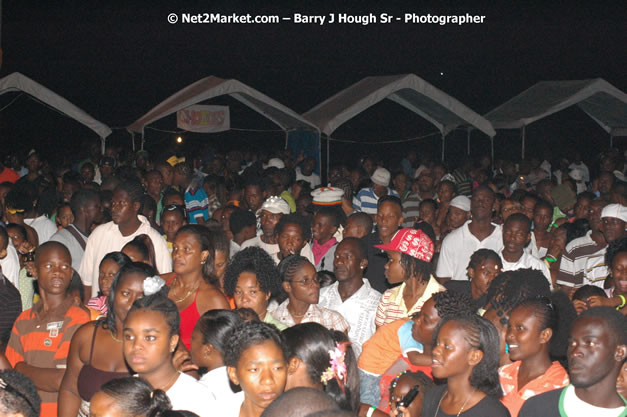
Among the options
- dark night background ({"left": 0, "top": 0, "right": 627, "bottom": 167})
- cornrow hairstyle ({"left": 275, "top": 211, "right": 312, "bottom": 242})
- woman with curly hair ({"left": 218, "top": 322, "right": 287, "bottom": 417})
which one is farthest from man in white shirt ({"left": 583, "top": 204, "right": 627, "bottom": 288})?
dark night background ({"left": 0, "top": 0, "right": 627, "bottom": 167})

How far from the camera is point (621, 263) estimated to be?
5.05 m

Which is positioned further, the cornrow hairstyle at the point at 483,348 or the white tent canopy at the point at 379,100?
the white tent canopy at the point at 379,100

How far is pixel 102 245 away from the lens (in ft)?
19.8

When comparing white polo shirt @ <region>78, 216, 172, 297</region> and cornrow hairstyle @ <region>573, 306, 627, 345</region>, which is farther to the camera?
white polo shirt @ <region>78, 216, 172, 297</region>

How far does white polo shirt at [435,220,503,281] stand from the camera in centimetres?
674

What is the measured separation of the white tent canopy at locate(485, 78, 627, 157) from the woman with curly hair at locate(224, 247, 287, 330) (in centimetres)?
1057

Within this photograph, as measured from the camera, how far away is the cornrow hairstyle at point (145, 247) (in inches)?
212

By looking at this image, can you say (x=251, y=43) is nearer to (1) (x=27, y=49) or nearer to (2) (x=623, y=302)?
(1) (x=27, y=49)

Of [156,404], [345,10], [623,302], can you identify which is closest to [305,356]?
[156,404]

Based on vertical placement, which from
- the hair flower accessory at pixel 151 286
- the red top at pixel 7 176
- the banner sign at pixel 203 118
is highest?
the banner sign at pixel 203 118

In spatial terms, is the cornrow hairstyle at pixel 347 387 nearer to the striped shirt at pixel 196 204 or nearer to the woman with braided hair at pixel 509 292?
the woman with braided hair at pixel 509 292

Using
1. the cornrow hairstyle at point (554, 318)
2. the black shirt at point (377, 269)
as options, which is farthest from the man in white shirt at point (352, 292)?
the cornrow hairstyle at point (554, 318)

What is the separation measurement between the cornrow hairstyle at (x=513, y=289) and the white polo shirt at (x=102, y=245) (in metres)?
2.56

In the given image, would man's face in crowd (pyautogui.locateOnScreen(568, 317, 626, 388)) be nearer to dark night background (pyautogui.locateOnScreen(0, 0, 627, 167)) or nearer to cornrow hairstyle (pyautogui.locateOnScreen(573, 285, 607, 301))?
cornrow hairstyle (pyautogui.locateOnScreen(573, 285, 607, 301))
